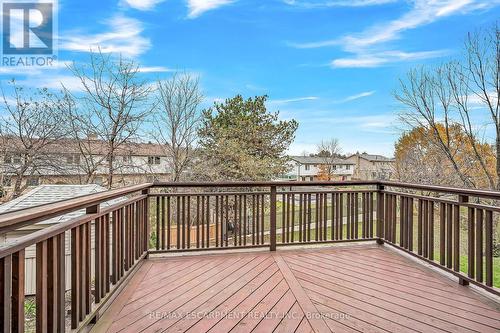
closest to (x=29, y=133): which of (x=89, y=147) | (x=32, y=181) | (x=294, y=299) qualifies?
(x=32, y=181)

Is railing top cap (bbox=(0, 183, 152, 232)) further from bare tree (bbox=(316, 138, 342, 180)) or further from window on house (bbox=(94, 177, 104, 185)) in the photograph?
bare tree (bbox=(316, 138, 342, 180))

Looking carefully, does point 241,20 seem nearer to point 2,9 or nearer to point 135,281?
point 2,9

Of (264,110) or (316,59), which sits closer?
(316,59)

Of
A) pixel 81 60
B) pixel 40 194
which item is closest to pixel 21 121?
pixel 81 60

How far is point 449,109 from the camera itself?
9.02 meters

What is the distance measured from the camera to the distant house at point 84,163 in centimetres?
738

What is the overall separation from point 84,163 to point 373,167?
60.4 feet

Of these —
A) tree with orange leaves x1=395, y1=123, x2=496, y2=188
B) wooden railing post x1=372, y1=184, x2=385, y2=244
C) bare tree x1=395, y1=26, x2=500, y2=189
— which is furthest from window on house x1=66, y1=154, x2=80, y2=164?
tree with orange leaves x1=395, y1=123, x2=496, y2=188

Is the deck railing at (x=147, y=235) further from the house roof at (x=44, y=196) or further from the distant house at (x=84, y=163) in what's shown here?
the distant house at (x=84, y=163)

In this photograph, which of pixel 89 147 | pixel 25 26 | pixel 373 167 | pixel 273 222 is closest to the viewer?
pixel 273 222

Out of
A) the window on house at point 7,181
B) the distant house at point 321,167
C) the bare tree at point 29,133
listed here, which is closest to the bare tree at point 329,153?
the distant house at point 321,167

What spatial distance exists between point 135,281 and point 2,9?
4.75 m

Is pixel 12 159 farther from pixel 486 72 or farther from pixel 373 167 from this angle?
pixel 373 167

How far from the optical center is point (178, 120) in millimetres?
10375
